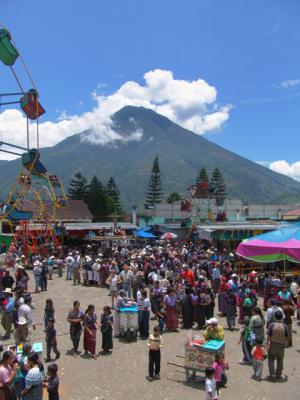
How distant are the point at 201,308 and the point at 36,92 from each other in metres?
14.3

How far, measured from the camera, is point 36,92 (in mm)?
21344

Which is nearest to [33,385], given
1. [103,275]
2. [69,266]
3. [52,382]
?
[52,382]

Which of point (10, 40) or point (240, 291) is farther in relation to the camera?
point (10, 40)

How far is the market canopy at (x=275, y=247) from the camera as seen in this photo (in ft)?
58.3

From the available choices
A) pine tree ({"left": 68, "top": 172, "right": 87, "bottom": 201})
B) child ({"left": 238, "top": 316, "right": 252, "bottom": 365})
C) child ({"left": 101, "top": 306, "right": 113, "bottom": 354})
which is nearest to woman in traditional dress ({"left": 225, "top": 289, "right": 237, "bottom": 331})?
child ({"left": 238, "top": 316, "right": 252, "bottom": 365})

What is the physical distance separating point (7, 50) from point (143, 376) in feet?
51.9

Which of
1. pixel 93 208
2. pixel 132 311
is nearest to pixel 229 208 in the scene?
pixel 93 208

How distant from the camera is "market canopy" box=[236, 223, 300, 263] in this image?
58.3 ft

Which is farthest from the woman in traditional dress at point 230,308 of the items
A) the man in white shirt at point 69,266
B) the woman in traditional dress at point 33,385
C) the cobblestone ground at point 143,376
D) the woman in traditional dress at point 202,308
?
the man in white shirt at point 69,266

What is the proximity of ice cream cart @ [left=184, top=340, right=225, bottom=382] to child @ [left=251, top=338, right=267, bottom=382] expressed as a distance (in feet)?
2.37

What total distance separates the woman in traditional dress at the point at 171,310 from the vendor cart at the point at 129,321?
1.14 m

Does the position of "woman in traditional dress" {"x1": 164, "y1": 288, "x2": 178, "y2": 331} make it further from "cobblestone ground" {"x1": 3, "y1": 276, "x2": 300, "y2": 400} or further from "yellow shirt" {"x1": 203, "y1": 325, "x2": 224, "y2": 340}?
"yellow shirt" {"x1": 203, "y1": 325, "x2": 224, "y2": 340}

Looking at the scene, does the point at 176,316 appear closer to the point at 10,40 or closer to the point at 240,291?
the point at 240,291

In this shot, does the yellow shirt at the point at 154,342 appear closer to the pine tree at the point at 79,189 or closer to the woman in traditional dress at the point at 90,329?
the woman in traditional dress at the point at 90,329
